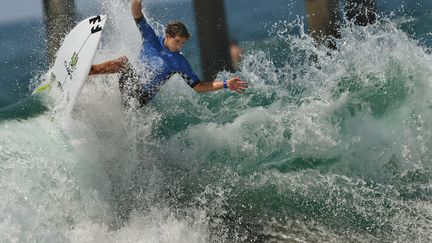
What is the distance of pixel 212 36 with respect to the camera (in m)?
10.2

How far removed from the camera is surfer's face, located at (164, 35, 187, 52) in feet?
17.0

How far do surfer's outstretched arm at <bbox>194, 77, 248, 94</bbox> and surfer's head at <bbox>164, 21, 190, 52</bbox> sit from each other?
0.39m

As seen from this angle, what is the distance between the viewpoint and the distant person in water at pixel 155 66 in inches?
203

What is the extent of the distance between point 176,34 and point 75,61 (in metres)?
1.03

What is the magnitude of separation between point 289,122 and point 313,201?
0.92 metres

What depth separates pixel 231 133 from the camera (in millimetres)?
5879

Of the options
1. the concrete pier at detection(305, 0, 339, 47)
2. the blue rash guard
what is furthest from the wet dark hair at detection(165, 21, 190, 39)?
the concrete pier at detection(305, 0, 339, 47)

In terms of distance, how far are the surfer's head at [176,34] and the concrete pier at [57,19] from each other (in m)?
5.44

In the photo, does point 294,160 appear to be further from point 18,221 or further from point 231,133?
point 18,221

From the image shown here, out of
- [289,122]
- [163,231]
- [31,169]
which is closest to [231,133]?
[289,122]

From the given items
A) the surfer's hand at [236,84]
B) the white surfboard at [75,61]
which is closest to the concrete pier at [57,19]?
the white surfboard at [75,61]

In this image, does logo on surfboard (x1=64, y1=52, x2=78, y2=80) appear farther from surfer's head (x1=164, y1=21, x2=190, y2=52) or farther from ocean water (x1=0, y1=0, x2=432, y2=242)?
surfer's head (x1=164, y1=21, x2=190, y2=52)

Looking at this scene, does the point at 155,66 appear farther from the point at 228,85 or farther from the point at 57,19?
the point at 57,19

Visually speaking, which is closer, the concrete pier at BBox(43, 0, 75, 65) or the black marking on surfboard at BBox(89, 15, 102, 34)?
the black marking on surfboard at BBox(89, 15, 102, 34)
